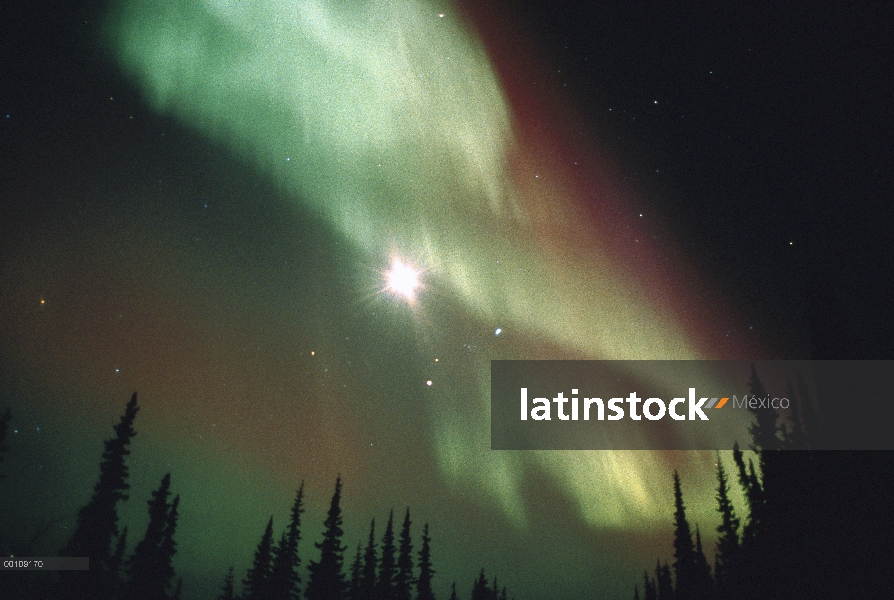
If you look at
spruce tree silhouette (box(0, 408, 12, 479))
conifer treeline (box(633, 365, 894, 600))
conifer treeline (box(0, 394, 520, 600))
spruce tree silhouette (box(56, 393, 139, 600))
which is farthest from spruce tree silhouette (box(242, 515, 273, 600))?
conifer treeline (box(633, 365, 894, 600))

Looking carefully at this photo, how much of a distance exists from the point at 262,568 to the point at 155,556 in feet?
42.7

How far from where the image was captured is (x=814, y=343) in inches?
911

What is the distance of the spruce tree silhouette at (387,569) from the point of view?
5053cm

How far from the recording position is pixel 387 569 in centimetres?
5172

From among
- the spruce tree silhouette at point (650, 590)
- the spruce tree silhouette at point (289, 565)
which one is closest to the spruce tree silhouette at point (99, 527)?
the spruce tree silhouette at point (289, 565)

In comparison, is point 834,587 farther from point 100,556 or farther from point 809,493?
point 100,556

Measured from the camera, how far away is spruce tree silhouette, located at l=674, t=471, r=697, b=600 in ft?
153

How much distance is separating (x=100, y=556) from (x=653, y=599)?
82669 millimetres

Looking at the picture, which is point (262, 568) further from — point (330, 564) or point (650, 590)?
point (650, 590)

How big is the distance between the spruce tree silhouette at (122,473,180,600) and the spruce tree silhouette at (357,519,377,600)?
22732 mm

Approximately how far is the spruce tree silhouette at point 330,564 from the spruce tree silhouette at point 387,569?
4858mm

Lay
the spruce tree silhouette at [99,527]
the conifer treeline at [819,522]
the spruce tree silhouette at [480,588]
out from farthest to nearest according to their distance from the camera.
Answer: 1. the spruce tree silhouette at [480,588]
2. the spruce tree silhouette at [99,527]
3. the conifer treeline at [819,522]

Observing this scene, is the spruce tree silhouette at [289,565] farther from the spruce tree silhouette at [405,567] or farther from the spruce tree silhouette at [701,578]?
the spruce tree silhouette at [701,578]

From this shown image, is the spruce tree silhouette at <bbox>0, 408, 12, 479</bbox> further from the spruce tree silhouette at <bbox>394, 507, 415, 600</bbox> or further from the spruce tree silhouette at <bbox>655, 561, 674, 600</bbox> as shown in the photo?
the spruce tree silhouette at <bbox>655, 561, 674, 600</bbox>
